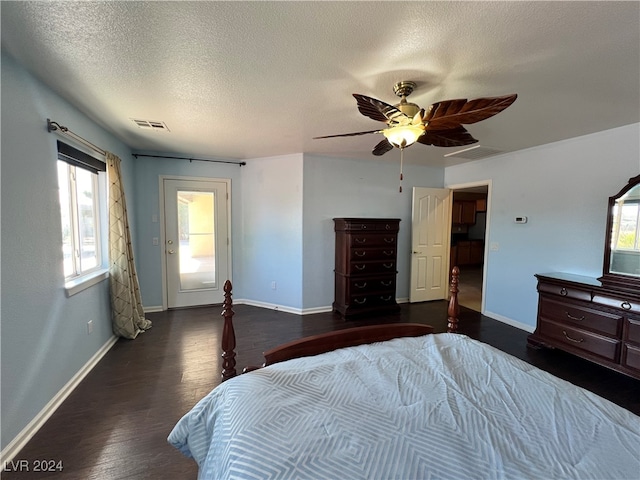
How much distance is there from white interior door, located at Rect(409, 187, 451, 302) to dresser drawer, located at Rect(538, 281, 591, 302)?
186 cm

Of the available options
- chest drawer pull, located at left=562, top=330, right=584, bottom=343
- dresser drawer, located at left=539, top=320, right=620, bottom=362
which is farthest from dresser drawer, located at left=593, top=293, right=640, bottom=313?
chest drawer pull, located at left=562, top=330, right=584, bottom=343

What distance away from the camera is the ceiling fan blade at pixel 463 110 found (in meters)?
1.51

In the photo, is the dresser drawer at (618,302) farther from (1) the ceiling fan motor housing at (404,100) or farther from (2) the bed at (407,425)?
(1) the ceiling fan motor housing at (404,100)

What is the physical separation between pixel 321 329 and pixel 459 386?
2.47 metres

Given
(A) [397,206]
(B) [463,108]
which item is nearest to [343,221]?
(A) [397,206]

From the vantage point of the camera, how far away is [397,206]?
470 cm

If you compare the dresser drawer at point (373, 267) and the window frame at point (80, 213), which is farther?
the dresser drawer at point (373, 267)

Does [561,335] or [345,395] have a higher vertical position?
[345,395]

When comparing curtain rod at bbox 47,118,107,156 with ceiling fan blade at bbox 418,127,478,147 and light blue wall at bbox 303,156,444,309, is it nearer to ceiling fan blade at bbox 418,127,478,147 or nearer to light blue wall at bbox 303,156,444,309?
light blue wall at bbox 303,156,444,309

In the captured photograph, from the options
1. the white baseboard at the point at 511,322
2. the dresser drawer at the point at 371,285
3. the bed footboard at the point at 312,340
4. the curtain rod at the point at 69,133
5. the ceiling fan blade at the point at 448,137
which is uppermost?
the curtain rod at the point at 69,133

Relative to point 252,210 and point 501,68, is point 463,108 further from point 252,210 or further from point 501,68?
point 252,210

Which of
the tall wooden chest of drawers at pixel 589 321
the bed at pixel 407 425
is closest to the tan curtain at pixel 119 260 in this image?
the bed at pixel 407 425

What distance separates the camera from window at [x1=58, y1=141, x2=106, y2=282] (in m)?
2.37

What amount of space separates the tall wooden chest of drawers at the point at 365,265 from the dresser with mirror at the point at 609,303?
1843mm
